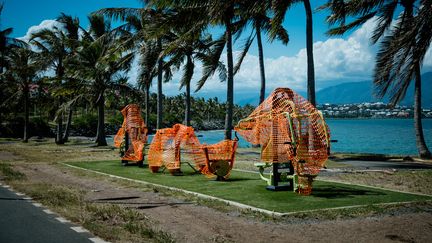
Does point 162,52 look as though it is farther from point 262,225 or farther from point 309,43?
point 262,225

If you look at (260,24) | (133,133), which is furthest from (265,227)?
(260,24)

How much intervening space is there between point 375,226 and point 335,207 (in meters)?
1.56

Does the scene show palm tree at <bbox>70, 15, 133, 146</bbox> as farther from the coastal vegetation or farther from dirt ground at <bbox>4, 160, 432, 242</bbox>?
dirt ground at <bbox>4, 160, 432, 242</bbox>

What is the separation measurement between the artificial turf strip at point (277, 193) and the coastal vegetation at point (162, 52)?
3635mm

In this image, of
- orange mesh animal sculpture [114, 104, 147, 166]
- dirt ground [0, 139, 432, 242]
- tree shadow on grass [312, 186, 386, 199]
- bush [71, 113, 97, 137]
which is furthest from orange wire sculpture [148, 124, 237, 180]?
bush [71, 113, 97, 137]

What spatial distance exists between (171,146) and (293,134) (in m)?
6.40

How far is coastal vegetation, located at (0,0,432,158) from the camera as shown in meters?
17.8

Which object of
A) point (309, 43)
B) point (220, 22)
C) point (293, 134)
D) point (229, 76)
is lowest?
point (293, 134)

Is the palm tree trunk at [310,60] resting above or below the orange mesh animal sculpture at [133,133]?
above

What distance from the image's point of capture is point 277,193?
11.1 meters

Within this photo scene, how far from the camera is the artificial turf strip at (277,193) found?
31.3ft

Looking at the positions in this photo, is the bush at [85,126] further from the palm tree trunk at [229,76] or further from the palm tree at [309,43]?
the palm tree at [309,43]

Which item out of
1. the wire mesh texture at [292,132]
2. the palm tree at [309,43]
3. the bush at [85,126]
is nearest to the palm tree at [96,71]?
the palm tree at [309,43]

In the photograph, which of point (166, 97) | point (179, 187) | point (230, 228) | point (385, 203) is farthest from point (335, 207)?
point (166, 97)
